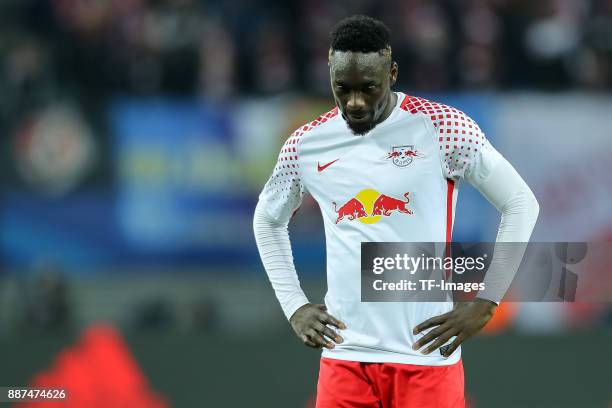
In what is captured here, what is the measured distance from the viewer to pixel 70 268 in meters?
10.4

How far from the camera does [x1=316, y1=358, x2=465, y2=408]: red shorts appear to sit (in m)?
4.00

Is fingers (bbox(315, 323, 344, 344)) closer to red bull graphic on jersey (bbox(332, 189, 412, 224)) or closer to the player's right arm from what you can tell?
the player's right arm

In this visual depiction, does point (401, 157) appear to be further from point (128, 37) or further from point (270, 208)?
point (128, 37)

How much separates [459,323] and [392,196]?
505 millimetres

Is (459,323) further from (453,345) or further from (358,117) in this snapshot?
(358,117)

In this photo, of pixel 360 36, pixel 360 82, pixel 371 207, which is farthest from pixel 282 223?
pixel 360 36

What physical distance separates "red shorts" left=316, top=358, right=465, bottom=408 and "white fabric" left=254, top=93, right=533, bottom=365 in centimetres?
3

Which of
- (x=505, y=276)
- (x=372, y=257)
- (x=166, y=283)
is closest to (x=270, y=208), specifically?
(x=372, y=257)

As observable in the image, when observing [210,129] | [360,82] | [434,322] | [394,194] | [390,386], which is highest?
[360,82]

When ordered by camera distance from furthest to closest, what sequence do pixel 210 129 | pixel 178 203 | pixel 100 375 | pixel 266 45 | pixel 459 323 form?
pixel 266 45
pixel 210 129
pixel 178 203
pixel 100 375
pixel 459 323

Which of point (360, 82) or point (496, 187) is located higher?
point (360, 82)

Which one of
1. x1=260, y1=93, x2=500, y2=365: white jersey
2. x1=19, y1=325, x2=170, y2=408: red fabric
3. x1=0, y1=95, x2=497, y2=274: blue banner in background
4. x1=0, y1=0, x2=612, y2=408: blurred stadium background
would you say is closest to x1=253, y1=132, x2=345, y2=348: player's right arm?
x1=260, y1=93, x2=500, y2=365: white jersey

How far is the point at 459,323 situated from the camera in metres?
3.92

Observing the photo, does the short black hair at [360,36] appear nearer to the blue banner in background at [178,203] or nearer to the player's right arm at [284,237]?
the player's right arm at [284,237]
